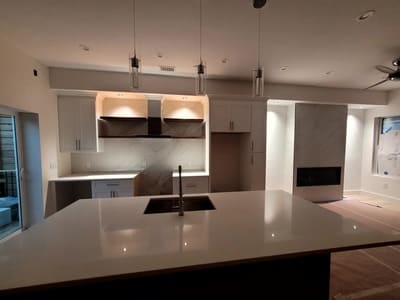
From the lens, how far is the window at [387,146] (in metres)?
4.65

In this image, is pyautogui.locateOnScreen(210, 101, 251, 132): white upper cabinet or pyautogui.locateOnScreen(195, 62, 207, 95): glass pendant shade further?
pyautogui.locateOnScreen(210, 101, 251, 132): white upper cabinet

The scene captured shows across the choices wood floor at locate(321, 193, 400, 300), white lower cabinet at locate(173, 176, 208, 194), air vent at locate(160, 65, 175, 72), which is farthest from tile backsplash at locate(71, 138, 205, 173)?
wood floor at locate(321, 193, 400, 300)

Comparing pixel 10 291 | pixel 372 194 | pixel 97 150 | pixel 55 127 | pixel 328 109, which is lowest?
pixel 372 194

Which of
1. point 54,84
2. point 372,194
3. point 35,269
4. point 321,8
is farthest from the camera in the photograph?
point 372,194

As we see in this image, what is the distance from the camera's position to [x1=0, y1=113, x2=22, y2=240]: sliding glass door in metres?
2.70

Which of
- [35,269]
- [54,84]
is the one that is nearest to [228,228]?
[35,269]

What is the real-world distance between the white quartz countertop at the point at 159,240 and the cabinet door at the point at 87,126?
2.12 metres

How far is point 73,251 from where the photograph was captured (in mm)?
1050

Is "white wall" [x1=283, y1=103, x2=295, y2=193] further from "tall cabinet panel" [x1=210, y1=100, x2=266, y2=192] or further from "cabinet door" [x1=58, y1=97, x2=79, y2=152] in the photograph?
"cabinet door" [x1=58, y1=97, x2=79, y2=152]

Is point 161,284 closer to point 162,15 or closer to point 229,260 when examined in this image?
point 229,260

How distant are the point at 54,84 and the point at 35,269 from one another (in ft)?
10.9

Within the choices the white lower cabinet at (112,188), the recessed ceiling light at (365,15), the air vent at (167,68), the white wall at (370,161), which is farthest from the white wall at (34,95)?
the white wall at (370,161)

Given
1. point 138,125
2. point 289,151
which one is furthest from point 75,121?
point 289,151

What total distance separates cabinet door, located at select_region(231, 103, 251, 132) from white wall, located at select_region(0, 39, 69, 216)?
3.13 metres
